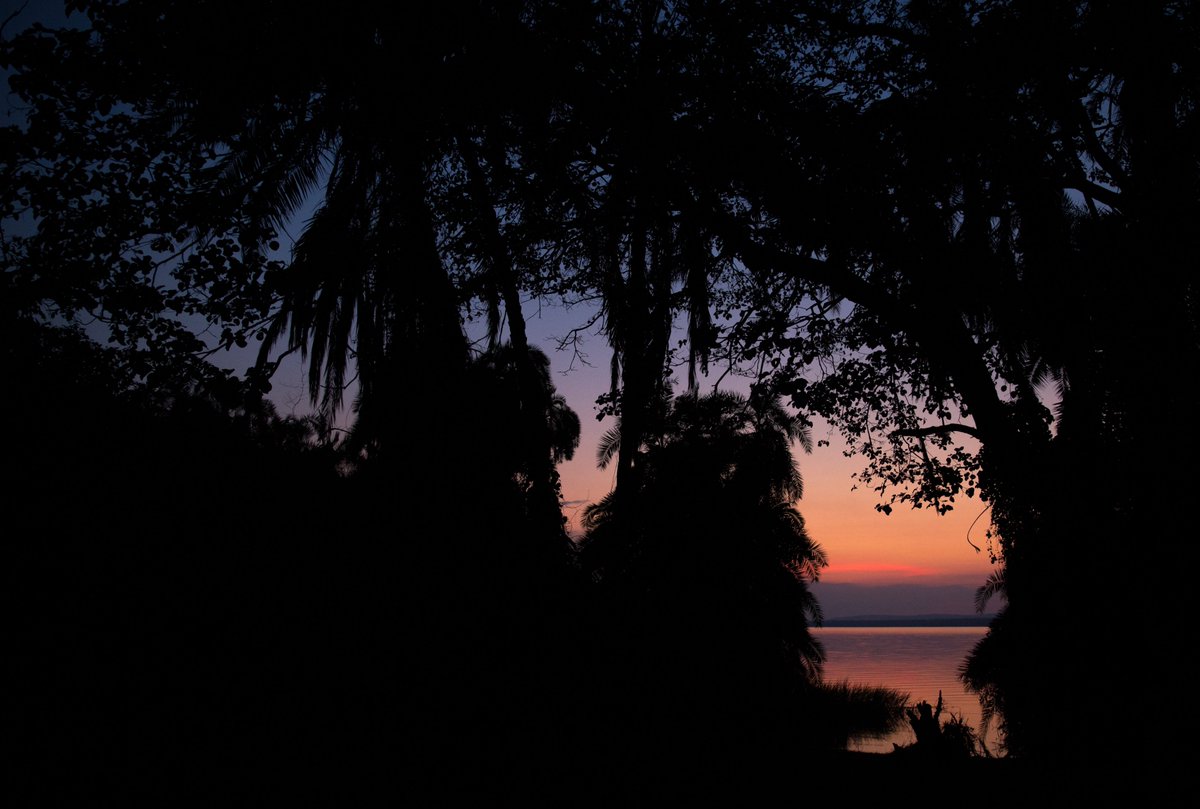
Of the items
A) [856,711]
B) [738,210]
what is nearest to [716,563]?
[856,711]

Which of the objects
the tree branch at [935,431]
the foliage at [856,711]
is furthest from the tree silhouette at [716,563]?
the tree branch at [935,431]

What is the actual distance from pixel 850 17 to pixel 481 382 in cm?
681

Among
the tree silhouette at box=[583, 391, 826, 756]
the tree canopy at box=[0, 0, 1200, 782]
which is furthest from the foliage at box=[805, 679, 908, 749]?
the tree canopy at box=[0, 0, 1200, 782]

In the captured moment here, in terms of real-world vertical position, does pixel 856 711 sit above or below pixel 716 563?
below

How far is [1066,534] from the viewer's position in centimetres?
743

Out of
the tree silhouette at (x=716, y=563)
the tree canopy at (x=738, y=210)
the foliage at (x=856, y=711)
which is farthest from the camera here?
the foliage at (x=856, y=711)

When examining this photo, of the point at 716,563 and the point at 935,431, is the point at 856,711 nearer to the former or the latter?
the point at 716,563

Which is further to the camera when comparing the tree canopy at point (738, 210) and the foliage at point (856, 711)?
the foliage at point (856, 711)

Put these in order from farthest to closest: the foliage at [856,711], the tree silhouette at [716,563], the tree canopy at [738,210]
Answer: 1. the foliage at [856,711]
2. the tree silhouette at [716,563]
3. the tree canopy at [738,210]

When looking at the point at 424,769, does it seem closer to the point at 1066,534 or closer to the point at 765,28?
the point at 1066,534

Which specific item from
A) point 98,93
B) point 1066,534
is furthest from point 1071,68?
point 98,93

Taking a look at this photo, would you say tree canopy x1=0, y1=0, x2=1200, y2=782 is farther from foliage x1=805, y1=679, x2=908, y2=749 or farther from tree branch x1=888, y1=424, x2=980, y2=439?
foliage x1=805, y1=679, x2=908, y2=749

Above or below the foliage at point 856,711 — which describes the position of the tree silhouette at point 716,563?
above

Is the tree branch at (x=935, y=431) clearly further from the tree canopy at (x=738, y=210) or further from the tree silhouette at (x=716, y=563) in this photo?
the tree silhouette at (x=716, y=563)
